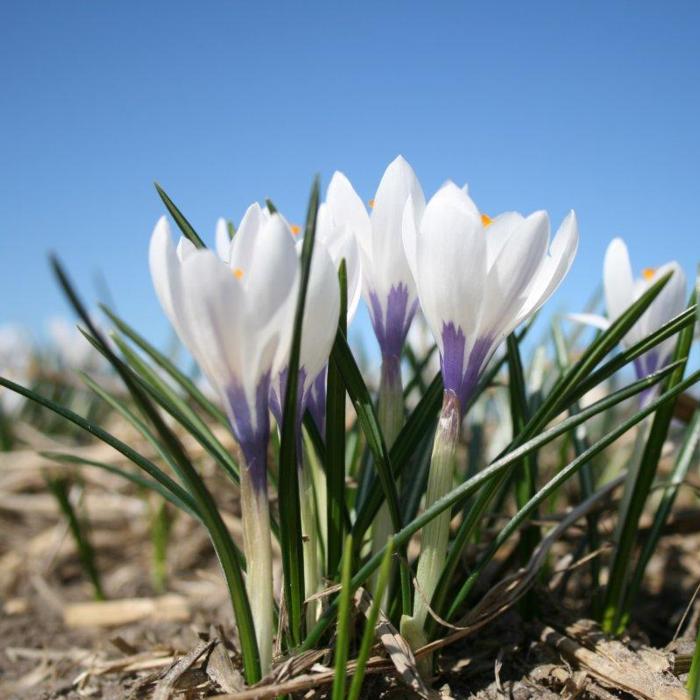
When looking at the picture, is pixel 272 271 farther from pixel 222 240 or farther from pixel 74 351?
pixel 74 351

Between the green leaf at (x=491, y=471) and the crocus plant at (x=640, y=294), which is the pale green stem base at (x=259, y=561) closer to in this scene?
the green leaf at (x=491, y=471)

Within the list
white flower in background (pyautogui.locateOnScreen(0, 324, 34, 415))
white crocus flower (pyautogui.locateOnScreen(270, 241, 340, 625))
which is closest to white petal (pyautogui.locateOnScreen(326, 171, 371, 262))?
white crocus flower (pyautogui.locateOnScreen(270, 241, 340, 625))

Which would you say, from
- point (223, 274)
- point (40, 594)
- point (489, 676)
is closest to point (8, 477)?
point (40, 594)

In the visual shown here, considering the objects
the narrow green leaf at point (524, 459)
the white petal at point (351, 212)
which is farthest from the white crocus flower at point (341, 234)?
the narrow green leaf at point (524, 459)

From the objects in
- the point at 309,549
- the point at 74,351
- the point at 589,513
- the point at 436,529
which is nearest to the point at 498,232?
the point at 436,529

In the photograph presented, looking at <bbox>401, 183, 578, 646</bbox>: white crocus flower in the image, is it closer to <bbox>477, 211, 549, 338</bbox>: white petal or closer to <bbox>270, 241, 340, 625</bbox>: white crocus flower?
<bbox>477, 211, 549, 338</bbox>: white petal
